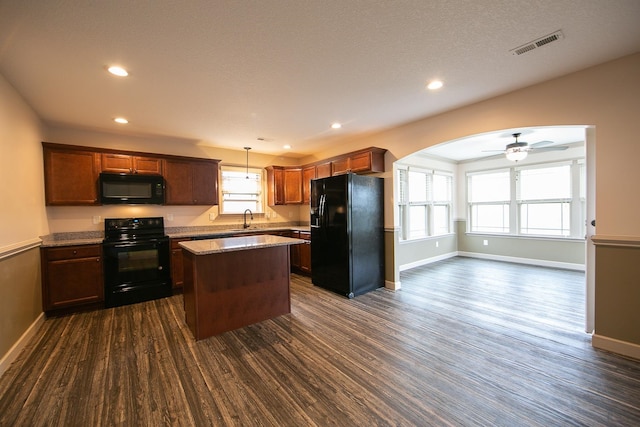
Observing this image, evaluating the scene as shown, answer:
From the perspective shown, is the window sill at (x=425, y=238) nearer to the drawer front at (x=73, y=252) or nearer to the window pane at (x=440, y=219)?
the window pane at (x=440, y=219)

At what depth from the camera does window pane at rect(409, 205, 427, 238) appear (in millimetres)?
5801

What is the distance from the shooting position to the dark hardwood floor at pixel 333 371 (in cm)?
168

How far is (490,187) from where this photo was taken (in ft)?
20.8

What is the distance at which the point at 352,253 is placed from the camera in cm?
391

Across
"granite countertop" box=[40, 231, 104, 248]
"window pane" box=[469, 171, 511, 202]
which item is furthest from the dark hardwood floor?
"window pane" box=[469, 171, 511, 202]

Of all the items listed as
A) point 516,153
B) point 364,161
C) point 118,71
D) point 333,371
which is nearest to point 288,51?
point 118,71

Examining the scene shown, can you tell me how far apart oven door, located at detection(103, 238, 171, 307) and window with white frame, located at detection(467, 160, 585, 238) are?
6.91 meters

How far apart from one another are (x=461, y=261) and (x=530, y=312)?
3145 mm

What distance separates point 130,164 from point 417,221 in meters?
5.65

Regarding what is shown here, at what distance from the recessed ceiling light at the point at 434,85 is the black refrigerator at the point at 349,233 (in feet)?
5.00

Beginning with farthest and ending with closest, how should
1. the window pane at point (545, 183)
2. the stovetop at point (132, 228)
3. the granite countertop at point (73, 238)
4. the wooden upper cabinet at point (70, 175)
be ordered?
1. the window pane at point (545, 183)
2. the stovetop at point (132, 228)
3. the wooden upper cabinet at point (70, 175)
4. the granite countertop at point (73, 238)

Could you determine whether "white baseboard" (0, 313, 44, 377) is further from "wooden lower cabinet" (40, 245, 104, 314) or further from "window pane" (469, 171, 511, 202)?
"window pane" (469, 171, 511, 202)

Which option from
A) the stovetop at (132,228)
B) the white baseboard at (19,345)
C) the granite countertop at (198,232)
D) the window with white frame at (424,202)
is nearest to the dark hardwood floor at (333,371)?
the white baseboard at (19,345)

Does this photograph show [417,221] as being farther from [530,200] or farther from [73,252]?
[73,252]
